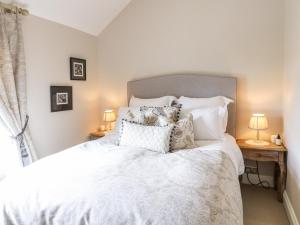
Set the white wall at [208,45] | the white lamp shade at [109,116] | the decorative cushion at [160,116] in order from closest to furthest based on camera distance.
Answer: the decorative cushion at [160,116] → the white wall at [208,45] → the white lamp shade at [109,116]

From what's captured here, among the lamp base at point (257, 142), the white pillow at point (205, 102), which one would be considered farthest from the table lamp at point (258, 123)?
the white pillow at point (205, 102)

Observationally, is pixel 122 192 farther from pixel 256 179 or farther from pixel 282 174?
pixel 256 179

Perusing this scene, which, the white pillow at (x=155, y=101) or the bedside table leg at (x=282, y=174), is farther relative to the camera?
the white pillow at (x=155, y=101)

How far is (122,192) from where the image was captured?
1.38m

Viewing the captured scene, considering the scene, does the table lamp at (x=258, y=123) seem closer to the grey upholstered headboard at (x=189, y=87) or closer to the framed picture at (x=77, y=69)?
the grey upholstered headboard at (x=189, y=87)

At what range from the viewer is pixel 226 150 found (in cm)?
232

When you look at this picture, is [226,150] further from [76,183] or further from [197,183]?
[76,183]

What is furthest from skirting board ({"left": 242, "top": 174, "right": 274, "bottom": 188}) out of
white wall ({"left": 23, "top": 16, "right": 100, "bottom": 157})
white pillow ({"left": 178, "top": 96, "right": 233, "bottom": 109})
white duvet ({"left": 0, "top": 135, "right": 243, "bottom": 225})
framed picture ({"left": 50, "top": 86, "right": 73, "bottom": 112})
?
framed picture ({"left": 50, "top": 86, "right": 73, "bottom": 112})

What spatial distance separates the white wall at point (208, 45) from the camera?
297 cm

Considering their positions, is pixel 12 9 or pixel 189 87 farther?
pixel 189 87

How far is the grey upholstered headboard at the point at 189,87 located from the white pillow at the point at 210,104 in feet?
0.46

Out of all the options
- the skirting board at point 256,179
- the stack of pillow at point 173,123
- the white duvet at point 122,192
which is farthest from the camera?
the skirting board at point 256,179

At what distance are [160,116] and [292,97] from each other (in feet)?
4.17

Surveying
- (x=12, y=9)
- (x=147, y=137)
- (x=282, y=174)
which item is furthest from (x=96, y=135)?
(x=282, y=174)
